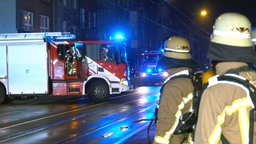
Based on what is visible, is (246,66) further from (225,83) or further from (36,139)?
(36,139)

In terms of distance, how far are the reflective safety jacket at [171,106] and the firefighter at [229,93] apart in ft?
3.09

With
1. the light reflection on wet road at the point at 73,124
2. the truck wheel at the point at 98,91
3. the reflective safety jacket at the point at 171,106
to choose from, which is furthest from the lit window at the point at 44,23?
the reflective safety jacket at the point at 171,106

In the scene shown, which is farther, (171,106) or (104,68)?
(104,68)

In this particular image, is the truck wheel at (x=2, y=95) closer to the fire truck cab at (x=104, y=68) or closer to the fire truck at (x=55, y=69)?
the fire truck at (x=55, y=69)

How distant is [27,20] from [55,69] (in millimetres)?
13007

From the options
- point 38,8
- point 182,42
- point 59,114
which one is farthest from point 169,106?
point 38,8

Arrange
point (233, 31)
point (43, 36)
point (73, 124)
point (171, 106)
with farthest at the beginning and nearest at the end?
1. point (43, 36)
2. point (73, 124)
3. point (171, 106)
4. point (233, 31)

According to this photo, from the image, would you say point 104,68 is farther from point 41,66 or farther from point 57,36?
point 41,66

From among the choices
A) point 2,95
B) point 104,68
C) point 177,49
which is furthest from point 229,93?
point 2,95

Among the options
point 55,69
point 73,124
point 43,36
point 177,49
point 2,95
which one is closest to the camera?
point 177,49

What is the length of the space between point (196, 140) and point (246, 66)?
1.79 feet

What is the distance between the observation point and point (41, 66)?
65.2ft

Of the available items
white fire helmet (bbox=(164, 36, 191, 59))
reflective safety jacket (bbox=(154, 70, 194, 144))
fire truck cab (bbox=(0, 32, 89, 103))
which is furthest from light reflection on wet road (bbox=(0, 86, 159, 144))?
reflective safety jacket (bbox=(154, 70, 194, 144))

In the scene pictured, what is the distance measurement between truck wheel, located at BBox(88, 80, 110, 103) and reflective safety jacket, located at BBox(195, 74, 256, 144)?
17.1 meters
